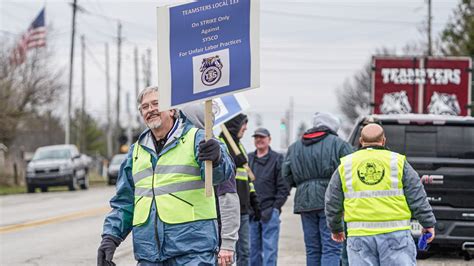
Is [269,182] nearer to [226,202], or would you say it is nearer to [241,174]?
[241,174]

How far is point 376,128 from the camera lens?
760 cm

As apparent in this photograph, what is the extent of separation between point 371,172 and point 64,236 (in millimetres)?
10667

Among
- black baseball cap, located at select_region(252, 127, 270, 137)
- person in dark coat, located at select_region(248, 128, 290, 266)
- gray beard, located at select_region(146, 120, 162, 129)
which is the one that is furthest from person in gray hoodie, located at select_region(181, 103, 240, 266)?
black baseball cap, located at select_region(252, 127, 270, 137)

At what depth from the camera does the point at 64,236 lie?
17281mm

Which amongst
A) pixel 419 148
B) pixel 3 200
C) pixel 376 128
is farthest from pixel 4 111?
pixel 376 128

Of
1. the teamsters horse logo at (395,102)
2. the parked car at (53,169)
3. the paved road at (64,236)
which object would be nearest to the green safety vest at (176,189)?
the paved road at (64,236)

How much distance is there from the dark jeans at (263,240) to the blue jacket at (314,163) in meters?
0.91

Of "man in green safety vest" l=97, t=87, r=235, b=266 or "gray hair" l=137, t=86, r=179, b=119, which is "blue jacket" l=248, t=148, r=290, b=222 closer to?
"gray hair" l=137, t=86, r=179, b=119

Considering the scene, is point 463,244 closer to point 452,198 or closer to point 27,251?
point 452,198

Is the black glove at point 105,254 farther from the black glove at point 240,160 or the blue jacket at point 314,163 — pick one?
the blue jacket at point 314,163

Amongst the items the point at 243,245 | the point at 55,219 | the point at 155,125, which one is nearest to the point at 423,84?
the point at 55,219

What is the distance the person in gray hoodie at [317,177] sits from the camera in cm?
976

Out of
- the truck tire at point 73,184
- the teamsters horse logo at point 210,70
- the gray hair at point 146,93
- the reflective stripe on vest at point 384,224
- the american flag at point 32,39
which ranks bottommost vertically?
the truck tire at point 73,184

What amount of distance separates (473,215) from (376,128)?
5.12 meters
